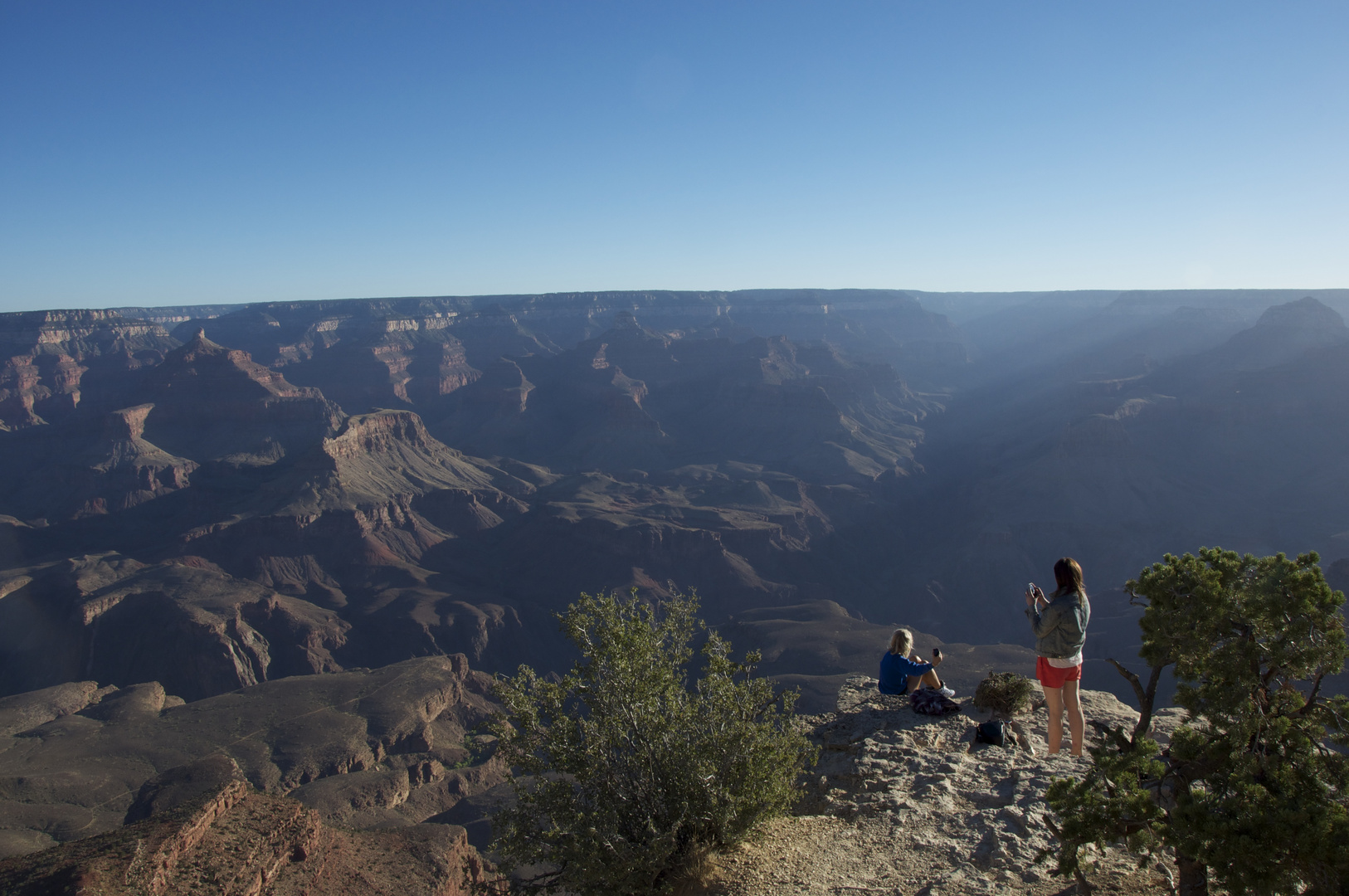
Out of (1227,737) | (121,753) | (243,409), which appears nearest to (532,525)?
(121,753)

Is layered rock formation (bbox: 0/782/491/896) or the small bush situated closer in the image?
the small bush

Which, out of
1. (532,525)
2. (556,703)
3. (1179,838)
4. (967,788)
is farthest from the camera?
(532,525)

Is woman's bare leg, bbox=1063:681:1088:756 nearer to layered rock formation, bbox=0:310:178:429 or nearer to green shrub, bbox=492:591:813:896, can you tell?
green shrub, bbox=492:591:813:896

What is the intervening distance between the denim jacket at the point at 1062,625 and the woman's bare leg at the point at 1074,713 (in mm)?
852

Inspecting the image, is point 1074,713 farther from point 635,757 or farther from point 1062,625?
point 635,757

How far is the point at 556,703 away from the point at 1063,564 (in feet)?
27.3

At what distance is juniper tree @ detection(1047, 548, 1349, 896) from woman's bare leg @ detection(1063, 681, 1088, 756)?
275 cm

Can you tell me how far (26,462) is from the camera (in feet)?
401

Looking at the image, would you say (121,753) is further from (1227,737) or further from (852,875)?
(1227,737)

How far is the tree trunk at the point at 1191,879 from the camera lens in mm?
7566

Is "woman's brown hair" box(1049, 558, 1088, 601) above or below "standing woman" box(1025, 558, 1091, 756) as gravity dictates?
above

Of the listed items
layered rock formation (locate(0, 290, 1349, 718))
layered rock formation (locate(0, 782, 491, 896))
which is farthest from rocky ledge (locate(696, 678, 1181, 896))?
layered rock formation (locate(0, 290, 1349, 718))

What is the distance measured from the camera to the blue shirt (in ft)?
54.0

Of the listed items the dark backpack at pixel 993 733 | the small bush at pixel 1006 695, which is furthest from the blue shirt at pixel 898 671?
the dark backpack at pixel 993 733
